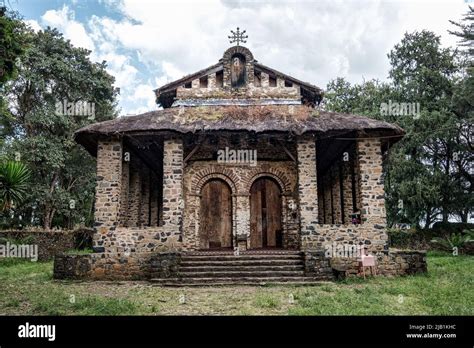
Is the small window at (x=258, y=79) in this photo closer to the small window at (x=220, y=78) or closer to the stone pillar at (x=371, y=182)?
the small window at (x=220, y=78)

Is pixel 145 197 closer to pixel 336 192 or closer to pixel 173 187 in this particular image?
pixel 173 187

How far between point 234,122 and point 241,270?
4848 millimetres

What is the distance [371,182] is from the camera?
39.8 ft

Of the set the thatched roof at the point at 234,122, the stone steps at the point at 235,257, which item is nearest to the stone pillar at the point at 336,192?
the thatched roof at the point at 234,122

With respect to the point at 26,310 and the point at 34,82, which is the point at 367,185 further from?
the point at 34,82

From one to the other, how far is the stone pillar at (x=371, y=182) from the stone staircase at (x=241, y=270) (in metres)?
2.64

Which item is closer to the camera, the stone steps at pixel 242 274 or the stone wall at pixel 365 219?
the stone steps at pixel 242 274

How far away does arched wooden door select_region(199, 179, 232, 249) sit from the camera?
13906mm

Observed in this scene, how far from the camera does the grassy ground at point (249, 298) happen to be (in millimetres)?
7070

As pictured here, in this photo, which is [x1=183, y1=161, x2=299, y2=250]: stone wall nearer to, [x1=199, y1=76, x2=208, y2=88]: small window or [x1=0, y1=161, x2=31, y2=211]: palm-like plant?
[x1=199, y1=76, x2=208, y2=88]: small window

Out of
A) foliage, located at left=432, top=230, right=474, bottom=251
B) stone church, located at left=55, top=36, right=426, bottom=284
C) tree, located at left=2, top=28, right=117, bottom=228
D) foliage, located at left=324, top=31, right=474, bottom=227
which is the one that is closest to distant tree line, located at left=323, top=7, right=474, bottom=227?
foliage, located at left=324, top=31, right=474, bottom=227

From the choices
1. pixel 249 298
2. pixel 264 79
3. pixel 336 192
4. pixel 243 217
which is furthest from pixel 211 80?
pixel 249 298
